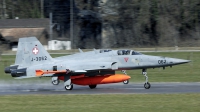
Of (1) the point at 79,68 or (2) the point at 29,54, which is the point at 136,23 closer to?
(2) the point at 29,54

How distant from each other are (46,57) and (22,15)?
73148mm

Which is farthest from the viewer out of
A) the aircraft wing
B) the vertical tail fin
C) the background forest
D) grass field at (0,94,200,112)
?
the background forest

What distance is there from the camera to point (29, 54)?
73.8ft

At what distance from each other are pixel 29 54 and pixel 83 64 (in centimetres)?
295

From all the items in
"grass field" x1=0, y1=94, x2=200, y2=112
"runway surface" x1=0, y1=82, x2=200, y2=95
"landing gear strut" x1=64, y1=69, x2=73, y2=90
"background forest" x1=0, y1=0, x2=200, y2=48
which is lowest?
"grass field" x1=0, y1=94, x2=200, y2=112

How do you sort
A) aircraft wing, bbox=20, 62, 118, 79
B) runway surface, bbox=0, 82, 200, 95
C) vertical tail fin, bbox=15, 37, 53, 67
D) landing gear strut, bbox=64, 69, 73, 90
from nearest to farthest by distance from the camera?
runway surface, bbox=0, 82, 200, 95, aircraft wing, bbox=20, 62, 118, 79, landing gear strut, bbox=64, 69, 73, 90, vertical tail fin, bbox=15, 37, 53, 67

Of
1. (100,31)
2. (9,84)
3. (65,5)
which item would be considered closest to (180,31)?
(100,31)

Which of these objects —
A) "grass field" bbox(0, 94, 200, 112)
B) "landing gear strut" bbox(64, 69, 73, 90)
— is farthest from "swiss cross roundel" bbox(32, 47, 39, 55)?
"grass field" bbox(0, 94, 200, 112)

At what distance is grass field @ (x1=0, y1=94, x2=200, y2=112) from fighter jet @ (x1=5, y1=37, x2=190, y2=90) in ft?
13.0

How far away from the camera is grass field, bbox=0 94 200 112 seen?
46.0ft

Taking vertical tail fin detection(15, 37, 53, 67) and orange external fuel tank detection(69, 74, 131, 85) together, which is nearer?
orange external fuel tank detection(69, 74, 131, 85)

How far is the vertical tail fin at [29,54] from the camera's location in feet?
73.9

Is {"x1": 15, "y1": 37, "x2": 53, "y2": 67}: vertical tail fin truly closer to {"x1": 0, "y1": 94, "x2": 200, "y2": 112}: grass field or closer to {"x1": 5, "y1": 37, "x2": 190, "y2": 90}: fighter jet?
{"x1": 5, "y1": 37, "x2": 190, "y2": 90}: fighter jet

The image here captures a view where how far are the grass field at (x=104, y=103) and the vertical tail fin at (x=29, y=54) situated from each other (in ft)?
15.2
